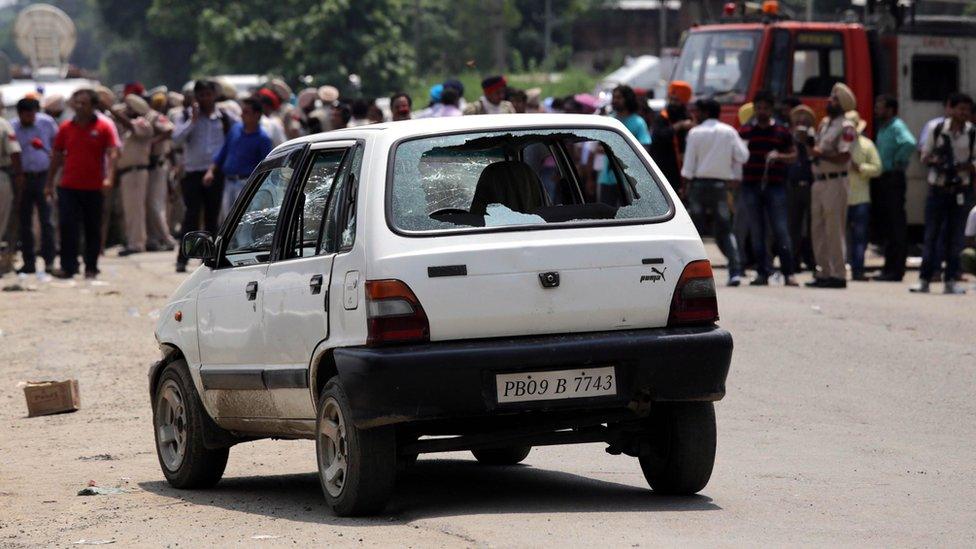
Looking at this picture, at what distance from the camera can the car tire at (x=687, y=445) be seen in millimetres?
7508

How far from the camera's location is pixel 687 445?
7504 millimetres

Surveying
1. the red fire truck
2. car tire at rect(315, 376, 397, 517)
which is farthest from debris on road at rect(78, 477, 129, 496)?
the red fire truck

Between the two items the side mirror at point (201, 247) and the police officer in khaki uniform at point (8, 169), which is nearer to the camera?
the side mirror at point (201, 247)

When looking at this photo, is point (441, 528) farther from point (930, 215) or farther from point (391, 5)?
point (391, 5)

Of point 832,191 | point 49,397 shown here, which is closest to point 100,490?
point 49,397

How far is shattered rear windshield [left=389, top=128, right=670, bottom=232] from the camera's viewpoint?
285 inches

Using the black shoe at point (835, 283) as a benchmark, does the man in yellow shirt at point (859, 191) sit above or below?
above

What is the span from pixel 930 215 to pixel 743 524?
1199cm

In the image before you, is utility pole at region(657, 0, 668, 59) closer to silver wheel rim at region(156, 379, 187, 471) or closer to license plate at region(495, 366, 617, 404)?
silver wheel rim at region(156, 379, 187, 471)

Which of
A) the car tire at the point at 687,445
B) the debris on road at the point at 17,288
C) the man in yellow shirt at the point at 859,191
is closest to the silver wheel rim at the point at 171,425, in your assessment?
the car tire at the point at 687,445

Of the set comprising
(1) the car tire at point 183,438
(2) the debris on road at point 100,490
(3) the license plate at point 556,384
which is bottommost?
(2) the debris on road at point 100,490

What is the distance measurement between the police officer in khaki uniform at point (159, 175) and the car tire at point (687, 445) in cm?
1690

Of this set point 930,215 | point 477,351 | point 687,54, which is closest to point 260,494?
point 477,351

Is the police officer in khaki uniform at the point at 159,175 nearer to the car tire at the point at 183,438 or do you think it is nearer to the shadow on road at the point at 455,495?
the car tire at the point at 183,438
